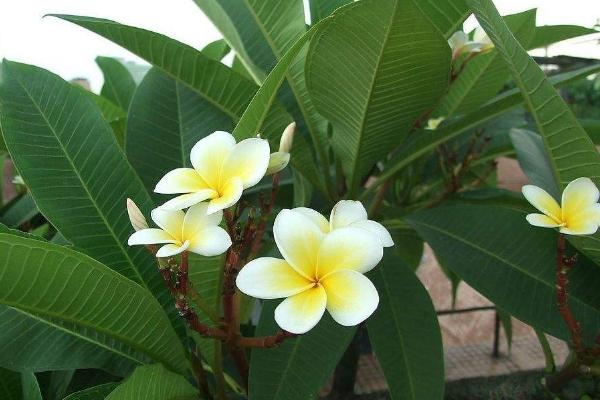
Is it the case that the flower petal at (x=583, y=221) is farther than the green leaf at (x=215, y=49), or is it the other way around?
the green leaf at (x=215, y=49)

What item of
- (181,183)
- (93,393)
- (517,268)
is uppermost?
(181,183)

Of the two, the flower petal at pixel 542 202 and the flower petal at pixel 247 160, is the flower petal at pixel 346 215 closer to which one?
the flower petal at pixel 247 160

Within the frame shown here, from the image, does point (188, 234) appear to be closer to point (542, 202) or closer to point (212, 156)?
point (212, 156)

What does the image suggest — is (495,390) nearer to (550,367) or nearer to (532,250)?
(550,367)

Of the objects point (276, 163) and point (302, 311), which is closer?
point (302, 311)

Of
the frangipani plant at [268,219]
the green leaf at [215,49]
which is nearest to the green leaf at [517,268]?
the frangipani plant at [268,219]

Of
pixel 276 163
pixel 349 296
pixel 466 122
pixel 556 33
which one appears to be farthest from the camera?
pixel 556 33

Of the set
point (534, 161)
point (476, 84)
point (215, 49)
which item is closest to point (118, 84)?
point (215, 49)
